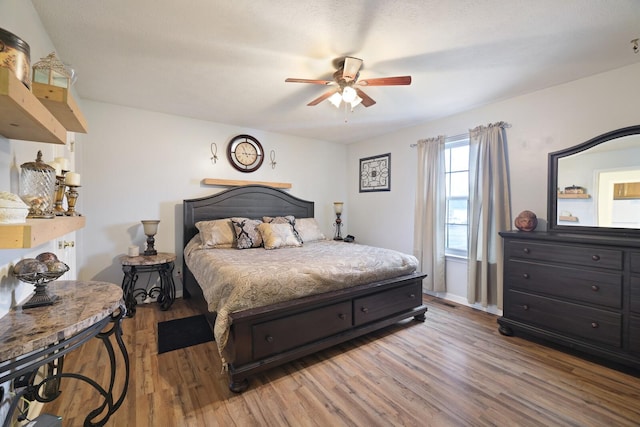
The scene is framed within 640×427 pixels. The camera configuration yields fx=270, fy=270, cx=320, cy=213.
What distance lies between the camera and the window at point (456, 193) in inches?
145

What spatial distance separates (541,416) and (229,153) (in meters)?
4.28

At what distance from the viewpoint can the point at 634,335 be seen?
203 centimetres

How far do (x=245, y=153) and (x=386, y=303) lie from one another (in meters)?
3.04

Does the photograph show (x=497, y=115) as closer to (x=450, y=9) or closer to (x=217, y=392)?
(x=450, y=9)

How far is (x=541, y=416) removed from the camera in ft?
5.45

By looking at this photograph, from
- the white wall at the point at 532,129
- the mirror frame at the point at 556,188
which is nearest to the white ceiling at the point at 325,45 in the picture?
the white wall at the point at 532,129

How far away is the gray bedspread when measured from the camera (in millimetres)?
1973

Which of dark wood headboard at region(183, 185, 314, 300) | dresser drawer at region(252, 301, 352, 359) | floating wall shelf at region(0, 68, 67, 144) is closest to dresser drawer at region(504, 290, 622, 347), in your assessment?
dresser drawer at region(252, 301, 352, 359)

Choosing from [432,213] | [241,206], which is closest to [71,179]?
[241,206]

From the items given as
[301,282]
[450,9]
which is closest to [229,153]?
[301,282]

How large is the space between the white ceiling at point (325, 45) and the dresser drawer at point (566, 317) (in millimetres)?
2107

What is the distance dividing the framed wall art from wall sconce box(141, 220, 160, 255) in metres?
3.39

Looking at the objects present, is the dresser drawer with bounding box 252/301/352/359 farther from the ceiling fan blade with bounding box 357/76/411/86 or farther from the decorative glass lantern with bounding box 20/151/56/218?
the ceiling fan blade with bounding box 357/76/411/86

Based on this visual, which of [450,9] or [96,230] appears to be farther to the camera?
[96,230]
